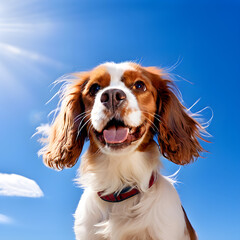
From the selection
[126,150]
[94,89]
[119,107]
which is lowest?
[126,150]

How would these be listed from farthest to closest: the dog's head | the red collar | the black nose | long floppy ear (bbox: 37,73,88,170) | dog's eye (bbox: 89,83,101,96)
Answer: long floppy ear (bbox: 37,73,88,170), dog's eye (bbox: 89,83,101,96), the red collar, the dog's head, the black nose

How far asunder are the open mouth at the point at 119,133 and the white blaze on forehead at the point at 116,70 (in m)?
0.51

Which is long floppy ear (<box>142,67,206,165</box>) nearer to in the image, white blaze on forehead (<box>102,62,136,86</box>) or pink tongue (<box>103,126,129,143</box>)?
white blaze on forehead (<box>102,62,136,86</box>)

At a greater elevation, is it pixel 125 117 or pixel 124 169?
pixel 125 117

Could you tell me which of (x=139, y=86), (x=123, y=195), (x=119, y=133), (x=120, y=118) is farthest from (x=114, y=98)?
(x=123, y=195)

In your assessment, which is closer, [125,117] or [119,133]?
[125,117]

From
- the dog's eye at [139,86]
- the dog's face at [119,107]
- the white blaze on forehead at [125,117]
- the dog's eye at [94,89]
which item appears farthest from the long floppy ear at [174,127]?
the dog's eye at [94,89]

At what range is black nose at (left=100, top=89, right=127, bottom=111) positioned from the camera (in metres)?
3.22

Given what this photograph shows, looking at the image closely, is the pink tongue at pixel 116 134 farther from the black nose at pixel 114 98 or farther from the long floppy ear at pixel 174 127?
the long floppy ear at pixel 174 127

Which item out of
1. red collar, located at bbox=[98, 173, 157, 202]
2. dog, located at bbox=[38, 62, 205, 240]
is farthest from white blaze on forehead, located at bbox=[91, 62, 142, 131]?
red collar, located at bbox=[98, 173, 157, 202]

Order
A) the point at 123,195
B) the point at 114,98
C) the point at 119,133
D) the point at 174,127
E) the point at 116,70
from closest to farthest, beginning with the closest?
the point at 114,98, the point at 119,133, the point at 123,195, the point at 116,70, the point at 174,127

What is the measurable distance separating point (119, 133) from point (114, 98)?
1.25 feet

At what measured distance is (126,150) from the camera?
11.2ft

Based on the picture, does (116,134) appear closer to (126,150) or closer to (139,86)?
(126,150)
